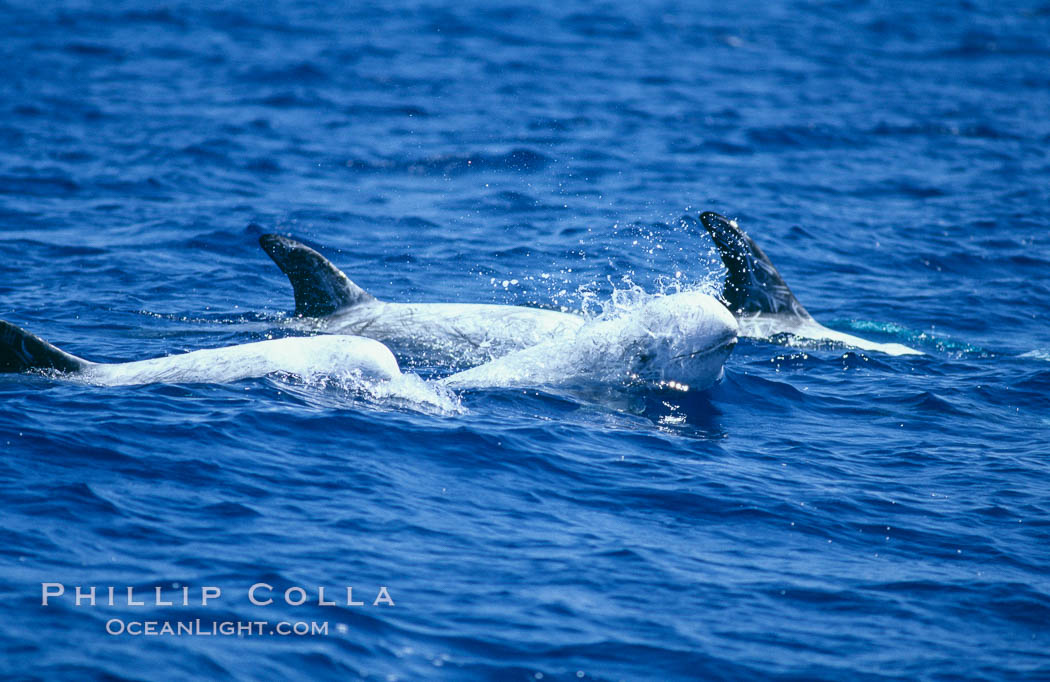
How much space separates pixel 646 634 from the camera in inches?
335

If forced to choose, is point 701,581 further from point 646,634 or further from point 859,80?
point 859,80

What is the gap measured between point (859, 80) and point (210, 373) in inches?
1168

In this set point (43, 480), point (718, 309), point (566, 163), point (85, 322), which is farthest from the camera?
point (566, 163)

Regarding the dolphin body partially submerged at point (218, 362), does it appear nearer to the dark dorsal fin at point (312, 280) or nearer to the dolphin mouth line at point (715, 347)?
the dark dorsal fin at point (312, 280)

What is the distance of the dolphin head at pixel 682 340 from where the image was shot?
44.2ft

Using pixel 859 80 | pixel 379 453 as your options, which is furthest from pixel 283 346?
pixel 859 80

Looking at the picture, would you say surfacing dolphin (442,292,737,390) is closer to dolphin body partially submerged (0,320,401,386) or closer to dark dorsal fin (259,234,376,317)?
dolphin body partially submerged (0,320,401,386)

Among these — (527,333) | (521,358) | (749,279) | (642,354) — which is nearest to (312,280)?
(527,333)

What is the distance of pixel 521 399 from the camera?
43.1ft

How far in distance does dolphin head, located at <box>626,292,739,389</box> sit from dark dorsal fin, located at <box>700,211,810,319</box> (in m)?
3.51

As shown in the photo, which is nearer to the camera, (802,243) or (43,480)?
(43,480)

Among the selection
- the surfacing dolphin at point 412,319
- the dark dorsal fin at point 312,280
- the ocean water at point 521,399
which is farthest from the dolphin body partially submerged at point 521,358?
the dark dorsal fin at point 312,280

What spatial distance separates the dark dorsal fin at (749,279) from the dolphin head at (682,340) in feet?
11.5

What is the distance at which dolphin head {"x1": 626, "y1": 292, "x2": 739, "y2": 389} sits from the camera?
531 inches
